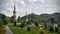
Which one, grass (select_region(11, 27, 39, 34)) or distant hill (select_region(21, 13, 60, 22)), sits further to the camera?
distant hill (select_region(21, 13, 60, 22))

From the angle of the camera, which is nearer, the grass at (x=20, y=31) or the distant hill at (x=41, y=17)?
the grass at (x=20, y=31)

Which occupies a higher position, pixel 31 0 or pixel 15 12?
pixel 31 0

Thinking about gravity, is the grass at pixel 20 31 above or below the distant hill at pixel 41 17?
below

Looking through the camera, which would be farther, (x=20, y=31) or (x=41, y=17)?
(x=41, y=17)

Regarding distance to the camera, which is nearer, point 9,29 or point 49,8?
point 9,29

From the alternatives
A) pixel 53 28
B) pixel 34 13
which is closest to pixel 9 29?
pixel 34 13

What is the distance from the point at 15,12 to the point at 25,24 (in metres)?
0.31

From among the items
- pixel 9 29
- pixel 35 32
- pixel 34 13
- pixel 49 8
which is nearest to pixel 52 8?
pixel 49 8

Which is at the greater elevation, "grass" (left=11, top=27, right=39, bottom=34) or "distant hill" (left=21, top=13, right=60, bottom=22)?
"distant hill" (left=21, top=13, right=60, bottom=22)

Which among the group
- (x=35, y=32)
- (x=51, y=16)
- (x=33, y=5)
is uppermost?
(x=33, y=5)

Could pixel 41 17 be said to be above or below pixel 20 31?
above

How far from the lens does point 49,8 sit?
144 inches

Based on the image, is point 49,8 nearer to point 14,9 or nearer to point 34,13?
point 34,13

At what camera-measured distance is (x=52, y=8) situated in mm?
3674
